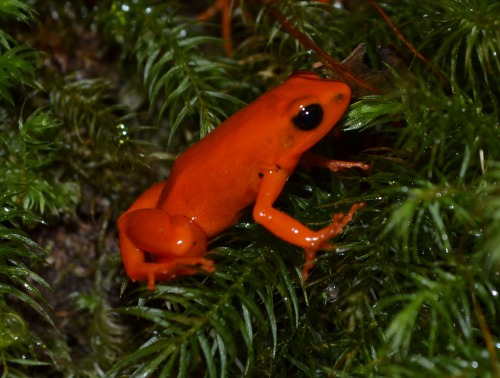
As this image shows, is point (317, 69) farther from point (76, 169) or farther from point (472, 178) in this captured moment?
point (76, 169)

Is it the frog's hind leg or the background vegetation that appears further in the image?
the frog's hind leg

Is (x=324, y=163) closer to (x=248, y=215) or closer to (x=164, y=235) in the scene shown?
(x=248, y=215)

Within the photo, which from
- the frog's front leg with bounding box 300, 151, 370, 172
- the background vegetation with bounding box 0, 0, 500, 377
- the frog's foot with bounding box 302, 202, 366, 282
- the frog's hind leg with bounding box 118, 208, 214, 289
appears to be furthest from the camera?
the frog's front leg with bounding box 300, 151, 370, 172

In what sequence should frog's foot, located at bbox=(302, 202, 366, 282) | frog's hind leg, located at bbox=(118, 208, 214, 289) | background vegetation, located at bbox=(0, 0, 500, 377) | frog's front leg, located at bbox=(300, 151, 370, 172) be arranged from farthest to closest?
frog's front leg, located at bbox=(300, 151, 370, 172) < frog's hind leg, located at bbox=(118, 208, 214, 289) < frog's foot, located at bbox=(302, 202, 366, 282) < background vegetation, located at bbox=(0, 0, 500, 377)

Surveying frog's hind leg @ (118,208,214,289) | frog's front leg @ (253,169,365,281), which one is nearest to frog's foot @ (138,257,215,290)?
frog's hind leg @ (118,208,214,289)

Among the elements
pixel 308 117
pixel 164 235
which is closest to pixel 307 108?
pixel 308 117

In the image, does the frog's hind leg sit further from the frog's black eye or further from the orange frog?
the frog's black eye

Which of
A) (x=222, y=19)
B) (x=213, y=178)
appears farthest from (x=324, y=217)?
(x=222, y=19)
